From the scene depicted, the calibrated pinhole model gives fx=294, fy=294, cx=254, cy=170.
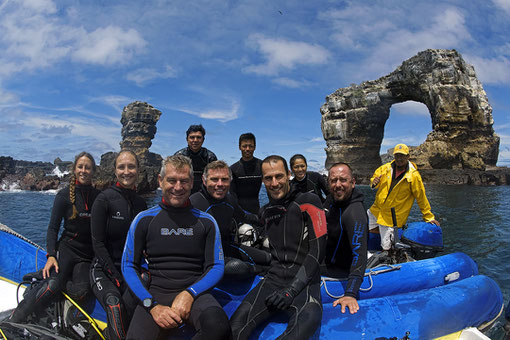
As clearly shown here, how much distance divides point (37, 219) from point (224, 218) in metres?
23.3

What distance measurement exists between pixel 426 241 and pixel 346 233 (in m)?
2.80

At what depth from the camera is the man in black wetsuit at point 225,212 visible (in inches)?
138

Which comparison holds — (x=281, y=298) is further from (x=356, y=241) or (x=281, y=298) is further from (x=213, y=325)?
(x=356, y=241)

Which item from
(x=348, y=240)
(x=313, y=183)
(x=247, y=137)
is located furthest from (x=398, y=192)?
(x=247, y=137)

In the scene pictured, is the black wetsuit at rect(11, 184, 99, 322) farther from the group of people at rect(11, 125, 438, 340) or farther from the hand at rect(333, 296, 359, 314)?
the hand at rect(333, 296, 359, 314)

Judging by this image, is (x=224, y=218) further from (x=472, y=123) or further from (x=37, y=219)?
(x=472, y=123)

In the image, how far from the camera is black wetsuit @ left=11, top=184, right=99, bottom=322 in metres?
3.30

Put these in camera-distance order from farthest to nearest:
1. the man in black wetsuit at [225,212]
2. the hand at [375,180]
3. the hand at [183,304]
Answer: the hand at [375,180] < the man in black wetsuit at [225,212] < the hand at [183,304]

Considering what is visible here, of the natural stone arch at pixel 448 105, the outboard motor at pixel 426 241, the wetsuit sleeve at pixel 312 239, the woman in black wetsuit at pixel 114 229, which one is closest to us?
the wetsuit sleeve at pixel 312 239

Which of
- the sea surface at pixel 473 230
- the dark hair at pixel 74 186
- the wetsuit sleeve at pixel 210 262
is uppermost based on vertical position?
the dark hair at pixel 74 186

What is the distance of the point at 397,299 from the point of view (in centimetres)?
349

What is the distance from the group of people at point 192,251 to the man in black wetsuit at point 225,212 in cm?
1

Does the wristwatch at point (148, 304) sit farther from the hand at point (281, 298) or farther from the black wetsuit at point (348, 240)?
the black wetsuit at point (348, 240)

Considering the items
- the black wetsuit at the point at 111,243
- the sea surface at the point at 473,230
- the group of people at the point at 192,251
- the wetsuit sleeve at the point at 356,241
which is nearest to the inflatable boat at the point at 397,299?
the group of people at the point at 192,251
